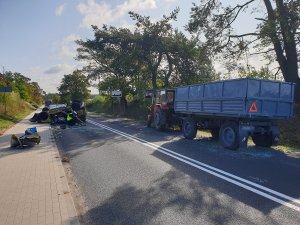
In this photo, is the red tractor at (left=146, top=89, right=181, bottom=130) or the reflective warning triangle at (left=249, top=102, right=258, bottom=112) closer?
the reflective warning triangle at (left=249, top=102, right=258, bottom=112)

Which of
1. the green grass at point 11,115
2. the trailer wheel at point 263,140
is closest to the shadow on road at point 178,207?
the trailer wheel at point 263,140

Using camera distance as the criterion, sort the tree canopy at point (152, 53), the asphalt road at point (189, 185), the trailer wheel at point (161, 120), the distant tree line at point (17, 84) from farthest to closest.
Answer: the distant tree line at point (17, 84)
the tree canopy at point (152, 53)
the trailer wheel at point (161, 120)
the asphalt road at point (189, 185)

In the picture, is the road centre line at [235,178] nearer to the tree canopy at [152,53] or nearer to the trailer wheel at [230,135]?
the trailer wheel at [230,135]

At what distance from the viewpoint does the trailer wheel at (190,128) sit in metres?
15.3

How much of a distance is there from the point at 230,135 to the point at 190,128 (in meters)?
3.25

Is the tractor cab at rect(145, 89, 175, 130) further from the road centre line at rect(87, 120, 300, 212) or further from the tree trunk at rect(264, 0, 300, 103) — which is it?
the road centre line at rect(87, 120, 300, 212)

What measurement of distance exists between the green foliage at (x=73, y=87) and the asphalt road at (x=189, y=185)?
216 feet

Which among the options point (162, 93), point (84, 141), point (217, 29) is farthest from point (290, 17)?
point (84, 141)

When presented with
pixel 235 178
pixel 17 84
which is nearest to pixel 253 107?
pixel 235 178

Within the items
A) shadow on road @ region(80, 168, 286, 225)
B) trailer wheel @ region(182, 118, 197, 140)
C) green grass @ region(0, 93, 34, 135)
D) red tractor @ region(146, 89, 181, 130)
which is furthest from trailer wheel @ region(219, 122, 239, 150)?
green grass @ region(0, 93, 34, 135)

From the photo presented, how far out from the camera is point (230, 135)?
1238cm

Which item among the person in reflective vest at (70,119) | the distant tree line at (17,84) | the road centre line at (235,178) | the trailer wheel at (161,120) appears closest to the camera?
the road centre line at (235,178)

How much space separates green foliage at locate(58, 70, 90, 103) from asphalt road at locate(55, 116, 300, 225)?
216 feet

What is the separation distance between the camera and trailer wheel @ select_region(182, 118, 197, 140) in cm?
1529
